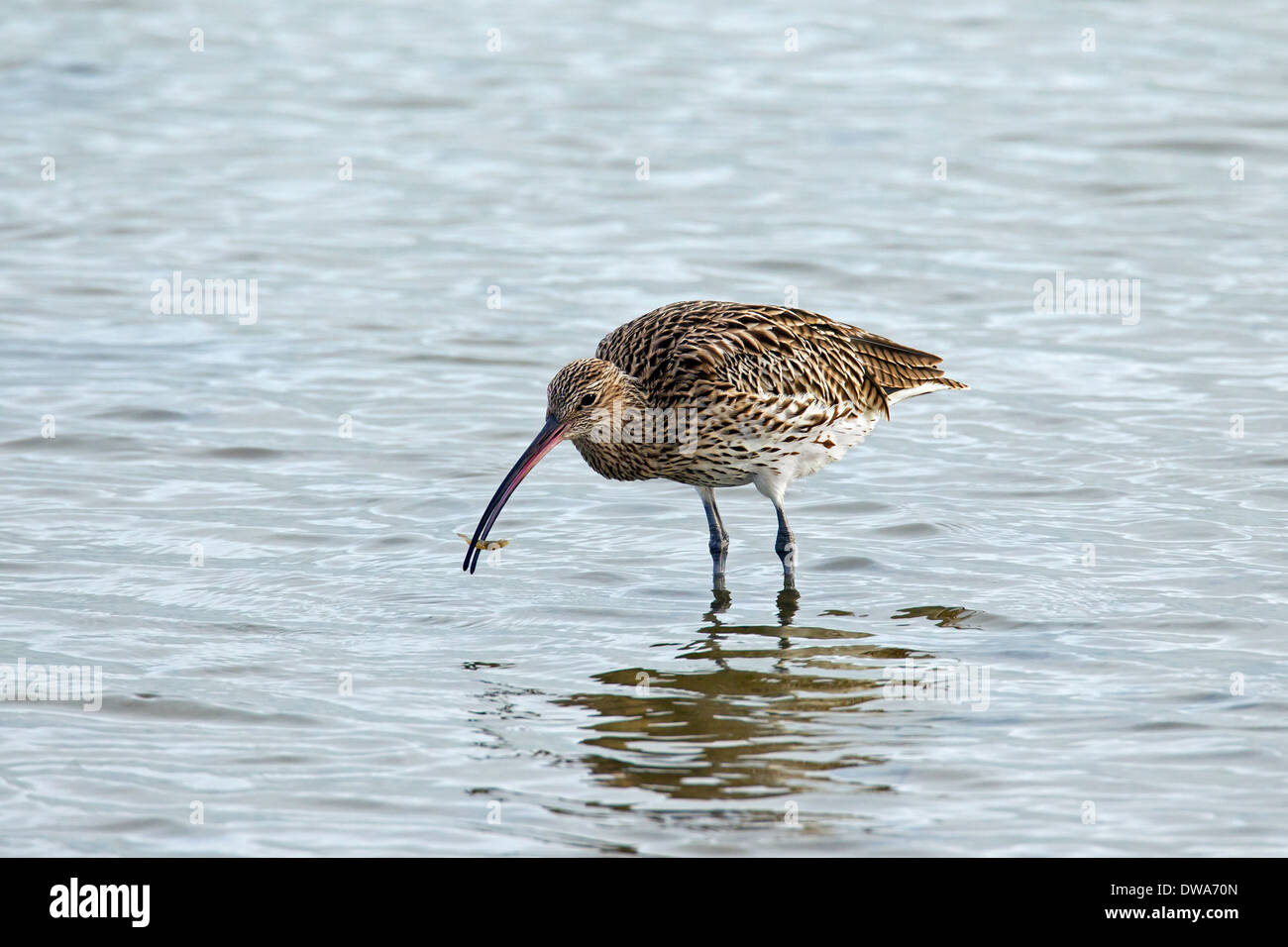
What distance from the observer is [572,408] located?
8.23 metres

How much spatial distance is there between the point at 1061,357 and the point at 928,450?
6.40 feet

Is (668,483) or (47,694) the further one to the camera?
(668,483)

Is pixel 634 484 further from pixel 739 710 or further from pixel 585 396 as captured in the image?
pixel 739 710

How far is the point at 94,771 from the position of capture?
6312 mm

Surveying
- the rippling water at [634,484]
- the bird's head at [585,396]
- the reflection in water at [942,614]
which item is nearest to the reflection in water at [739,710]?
the rippling water at [634,484]

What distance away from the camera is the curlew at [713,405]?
27.4ft

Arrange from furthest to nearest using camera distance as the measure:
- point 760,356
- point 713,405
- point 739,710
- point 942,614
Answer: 1. point 760,356
2. point 713,405
3. point 942,614
4. point 739,710

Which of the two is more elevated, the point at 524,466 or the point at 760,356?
the point at 760,356

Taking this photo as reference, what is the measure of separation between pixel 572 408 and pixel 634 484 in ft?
7.58

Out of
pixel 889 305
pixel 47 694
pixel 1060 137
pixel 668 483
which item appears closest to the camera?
pixel 47 694

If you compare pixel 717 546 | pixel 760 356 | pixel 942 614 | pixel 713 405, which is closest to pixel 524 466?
pixel 713 405
